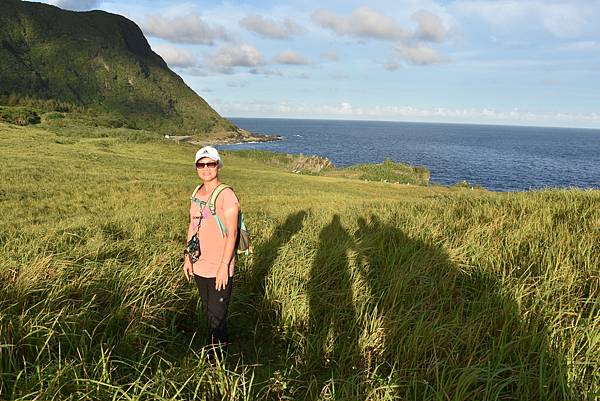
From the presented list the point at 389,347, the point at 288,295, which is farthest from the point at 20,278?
the point at 389,347

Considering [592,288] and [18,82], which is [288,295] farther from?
[18,82]

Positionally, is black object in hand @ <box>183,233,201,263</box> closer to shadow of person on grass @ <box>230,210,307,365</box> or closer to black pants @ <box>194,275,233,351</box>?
black pants @ <box>194,275,233,351</box>

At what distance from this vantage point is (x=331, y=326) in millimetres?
3479

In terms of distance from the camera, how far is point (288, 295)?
407cm

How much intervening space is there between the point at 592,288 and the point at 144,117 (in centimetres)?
18304

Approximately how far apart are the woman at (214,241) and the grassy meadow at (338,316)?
1.13 feet

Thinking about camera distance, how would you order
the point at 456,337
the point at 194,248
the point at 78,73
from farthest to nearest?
the point at 78,73
the point at 194,248
the point at 456,337

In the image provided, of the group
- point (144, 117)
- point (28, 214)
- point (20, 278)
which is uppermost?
point (144, 117)

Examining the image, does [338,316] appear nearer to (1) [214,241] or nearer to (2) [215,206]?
(1) [214,241]

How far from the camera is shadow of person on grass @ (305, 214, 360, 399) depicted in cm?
290

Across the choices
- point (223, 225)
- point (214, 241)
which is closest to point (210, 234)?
point (214, 241)

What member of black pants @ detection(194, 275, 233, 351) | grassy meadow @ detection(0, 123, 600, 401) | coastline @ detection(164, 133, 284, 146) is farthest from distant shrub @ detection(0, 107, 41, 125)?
coastline @ detection(164, 133, 284, 146)

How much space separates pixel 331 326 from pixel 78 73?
8010 inches

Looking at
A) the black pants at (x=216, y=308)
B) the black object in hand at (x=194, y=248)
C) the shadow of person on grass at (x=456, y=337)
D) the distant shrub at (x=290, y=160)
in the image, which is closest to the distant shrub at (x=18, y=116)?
the distant shrub at (x=290, y=160)
